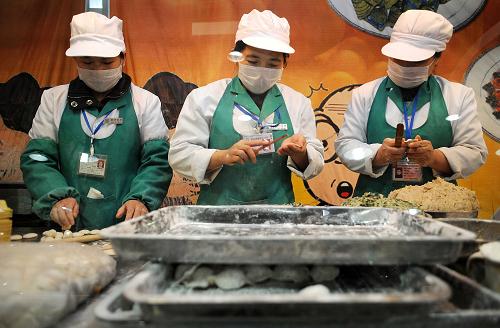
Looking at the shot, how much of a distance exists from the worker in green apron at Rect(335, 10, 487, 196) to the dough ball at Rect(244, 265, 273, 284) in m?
1.47

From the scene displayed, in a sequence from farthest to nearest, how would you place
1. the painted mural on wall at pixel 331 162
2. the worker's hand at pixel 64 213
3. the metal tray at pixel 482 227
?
1. the painted mural on wall at pixel 331 162
2. the worker's hand at pixel 64 213
3. the metal tray at pixel 482 227

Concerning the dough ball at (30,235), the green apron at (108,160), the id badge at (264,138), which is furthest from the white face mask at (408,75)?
the dough ball at (30,235)

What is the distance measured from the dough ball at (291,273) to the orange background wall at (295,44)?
1950mm

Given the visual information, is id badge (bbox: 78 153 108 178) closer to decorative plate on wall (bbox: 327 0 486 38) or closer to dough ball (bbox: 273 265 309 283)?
dough ball (bbox: 273 265 309 283)

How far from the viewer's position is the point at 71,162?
2.48 metres

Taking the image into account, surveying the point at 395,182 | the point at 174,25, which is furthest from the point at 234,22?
the point at 395,182

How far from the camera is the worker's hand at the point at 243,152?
2158 millimetres

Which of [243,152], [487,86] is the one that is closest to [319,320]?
[243,152]

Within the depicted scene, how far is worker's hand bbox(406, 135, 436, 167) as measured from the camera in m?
2.29

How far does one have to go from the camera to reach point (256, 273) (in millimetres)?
1123

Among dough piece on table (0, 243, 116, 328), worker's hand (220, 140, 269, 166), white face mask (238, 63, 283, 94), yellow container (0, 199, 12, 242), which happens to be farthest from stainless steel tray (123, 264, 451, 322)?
white face mask (238, 63, 283, 94)

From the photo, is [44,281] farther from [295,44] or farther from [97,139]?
[295,44]

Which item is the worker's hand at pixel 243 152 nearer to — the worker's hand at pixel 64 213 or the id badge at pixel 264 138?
the id badge at pixel 264 138

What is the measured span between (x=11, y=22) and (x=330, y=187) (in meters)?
2.32
